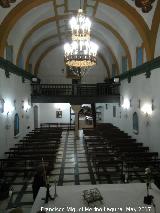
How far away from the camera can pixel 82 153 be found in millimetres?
15727

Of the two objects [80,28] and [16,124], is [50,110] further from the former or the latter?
[80,28]

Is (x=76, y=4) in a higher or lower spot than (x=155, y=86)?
higher

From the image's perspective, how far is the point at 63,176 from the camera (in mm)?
11086

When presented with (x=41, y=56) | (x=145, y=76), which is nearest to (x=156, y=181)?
(x=145, y=76)

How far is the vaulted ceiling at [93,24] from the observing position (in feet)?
38.3

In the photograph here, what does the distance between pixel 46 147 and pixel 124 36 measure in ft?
29.4

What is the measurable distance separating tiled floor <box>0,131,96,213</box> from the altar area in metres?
2.28

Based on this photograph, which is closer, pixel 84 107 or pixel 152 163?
pixel 152 163

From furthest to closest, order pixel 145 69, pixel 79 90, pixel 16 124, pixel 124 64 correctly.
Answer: pixel 79 90 < pixel 124 64 < pixel 16 124 < pixel 145 69

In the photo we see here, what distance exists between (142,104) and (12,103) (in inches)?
316

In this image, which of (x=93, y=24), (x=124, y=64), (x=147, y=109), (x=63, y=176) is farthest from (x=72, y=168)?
(x=124, y=64)

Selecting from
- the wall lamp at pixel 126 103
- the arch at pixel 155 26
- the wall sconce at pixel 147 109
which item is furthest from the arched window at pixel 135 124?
the arch at pixel 155 26

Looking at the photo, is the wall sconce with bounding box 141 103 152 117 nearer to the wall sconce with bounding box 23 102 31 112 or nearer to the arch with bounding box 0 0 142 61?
the arch with bounding box 0 0 142 61

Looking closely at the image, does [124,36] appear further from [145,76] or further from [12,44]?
[12,44]
